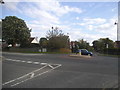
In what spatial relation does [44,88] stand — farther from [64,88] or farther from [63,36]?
[63,36]

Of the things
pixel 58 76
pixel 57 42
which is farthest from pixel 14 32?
pixel 58 76

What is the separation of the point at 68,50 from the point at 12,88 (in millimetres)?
40836

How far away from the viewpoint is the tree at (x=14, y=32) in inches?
1813

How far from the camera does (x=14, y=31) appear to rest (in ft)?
153

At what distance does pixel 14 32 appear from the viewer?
46375 millimetres

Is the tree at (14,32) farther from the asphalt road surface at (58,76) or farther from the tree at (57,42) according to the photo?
the asphalt road surface at (58,76)

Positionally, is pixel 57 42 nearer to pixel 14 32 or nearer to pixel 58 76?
pixel 14 32

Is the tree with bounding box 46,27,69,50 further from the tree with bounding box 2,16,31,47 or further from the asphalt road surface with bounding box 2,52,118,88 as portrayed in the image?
the asphalt road surface with bounding box 2,52,118,88

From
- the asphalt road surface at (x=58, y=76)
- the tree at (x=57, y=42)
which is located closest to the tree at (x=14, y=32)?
the tree at (x=57, y=42)

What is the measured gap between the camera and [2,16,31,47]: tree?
4605 centimetres

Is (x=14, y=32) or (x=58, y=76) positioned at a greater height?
(x=14, y=32)

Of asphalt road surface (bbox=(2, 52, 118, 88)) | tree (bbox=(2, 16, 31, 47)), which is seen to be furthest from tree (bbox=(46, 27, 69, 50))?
asphalt road surface (bbox=(2, 52, 118, 88))

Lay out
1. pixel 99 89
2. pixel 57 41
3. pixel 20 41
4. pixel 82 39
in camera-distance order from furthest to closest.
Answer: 1. pixel 82 39
2. pixel 20 41
3. pixel 57 41
4. pixel 99 89

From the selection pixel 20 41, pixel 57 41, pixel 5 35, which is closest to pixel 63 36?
pixel 57 41
